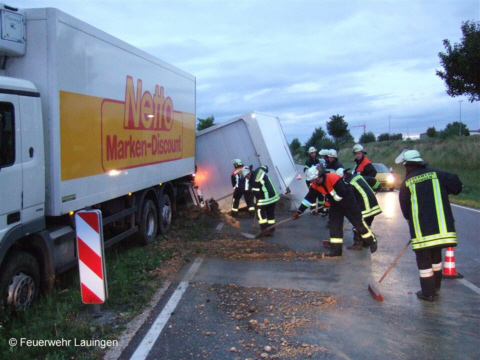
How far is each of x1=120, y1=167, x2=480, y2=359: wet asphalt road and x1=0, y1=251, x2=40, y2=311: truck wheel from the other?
1323 millimetres

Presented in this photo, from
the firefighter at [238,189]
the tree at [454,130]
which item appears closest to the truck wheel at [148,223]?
the firefighter at [238,189]

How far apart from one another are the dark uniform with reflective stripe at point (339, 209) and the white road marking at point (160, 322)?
2431 millimetres

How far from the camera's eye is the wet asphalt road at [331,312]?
4.14 metres

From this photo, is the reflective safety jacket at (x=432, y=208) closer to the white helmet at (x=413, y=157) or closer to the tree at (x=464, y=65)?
the white helmet at (x=413, y=157)

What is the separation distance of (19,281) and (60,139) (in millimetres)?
1605

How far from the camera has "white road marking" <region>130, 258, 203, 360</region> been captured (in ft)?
13.5

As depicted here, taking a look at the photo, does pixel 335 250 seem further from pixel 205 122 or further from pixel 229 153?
pixel 205 122

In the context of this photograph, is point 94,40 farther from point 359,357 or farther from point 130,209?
point 359,357

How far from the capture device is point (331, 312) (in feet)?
16.6

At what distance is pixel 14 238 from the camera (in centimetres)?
459

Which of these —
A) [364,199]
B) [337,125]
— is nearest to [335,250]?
[364,199]

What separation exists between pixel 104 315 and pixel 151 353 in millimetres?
1118

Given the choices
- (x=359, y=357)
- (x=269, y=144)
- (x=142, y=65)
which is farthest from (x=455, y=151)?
(x=359, y=357)

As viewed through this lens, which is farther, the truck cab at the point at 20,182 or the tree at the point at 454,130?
the tree at the point at 454,130
